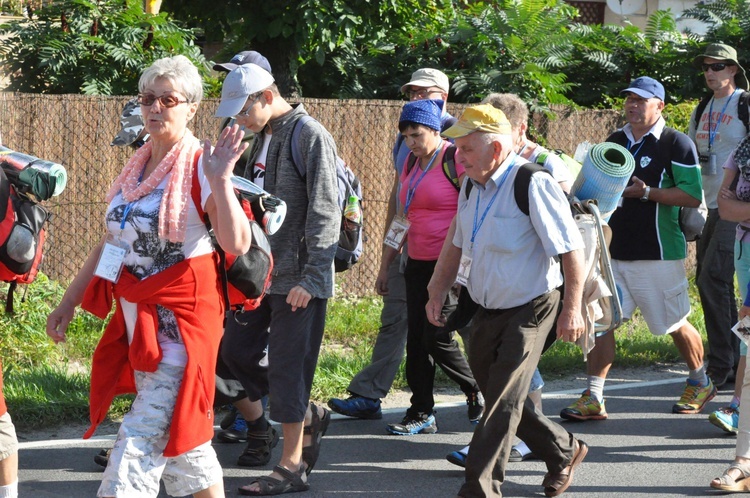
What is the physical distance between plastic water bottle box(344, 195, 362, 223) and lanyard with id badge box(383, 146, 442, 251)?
0.77 m

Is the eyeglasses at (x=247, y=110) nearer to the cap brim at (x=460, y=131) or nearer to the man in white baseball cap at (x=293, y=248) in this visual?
the man in white baseball cap at (x=293, y=248)

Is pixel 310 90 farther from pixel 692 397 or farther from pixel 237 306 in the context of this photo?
pixel 237 306

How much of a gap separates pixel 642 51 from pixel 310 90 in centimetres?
407

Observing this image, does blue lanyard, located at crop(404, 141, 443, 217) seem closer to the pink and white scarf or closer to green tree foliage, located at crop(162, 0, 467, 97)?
the pink and white scarf

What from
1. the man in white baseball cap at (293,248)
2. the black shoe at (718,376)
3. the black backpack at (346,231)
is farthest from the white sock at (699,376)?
the man in white baseball cap at (293,248)

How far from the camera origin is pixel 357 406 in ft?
21.3

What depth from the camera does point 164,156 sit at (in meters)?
3.98

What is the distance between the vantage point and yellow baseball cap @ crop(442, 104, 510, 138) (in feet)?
15.3

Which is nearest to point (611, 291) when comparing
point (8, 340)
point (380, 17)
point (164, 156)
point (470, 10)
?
point (164, 156)

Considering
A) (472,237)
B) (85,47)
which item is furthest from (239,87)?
(85,47)

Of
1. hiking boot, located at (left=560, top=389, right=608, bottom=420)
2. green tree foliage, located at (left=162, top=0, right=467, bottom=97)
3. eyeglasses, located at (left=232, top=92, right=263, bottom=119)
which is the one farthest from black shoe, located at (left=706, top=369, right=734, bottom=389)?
green tree foliage, located at (left=162, top=0, right=467, bottom=97)

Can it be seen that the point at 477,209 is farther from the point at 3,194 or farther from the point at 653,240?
the point at 653,240

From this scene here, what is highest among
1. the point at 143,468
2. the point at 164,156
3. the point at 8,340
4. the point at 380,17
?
the point at 380,17

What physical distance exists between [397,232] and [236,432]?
1.46 m
